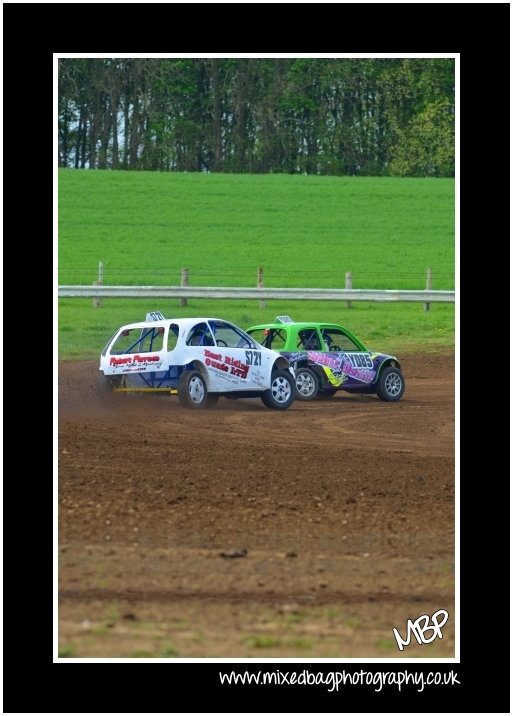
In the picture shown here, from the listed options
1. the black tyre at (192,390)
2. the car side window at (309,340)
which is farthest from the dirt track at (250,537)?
the car side window at (309,340)

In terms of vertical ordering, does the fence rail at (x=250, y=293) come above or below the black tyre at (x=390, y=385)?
above

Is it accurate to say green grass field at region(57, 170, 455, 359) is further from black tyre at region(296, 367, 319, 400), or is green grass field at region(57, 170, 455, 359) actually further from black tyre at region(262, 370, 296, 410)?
black tyre at region(262, 370, 296, 410)

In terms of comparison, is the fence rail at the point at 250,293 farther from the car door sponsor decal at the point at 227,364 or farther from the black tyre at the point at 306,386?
the car door sponsor decal at the point at 227,364

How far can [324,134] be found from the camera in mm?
42188

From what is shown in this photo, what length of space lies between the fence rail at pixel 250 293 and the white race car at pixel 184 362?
11085 millimetres

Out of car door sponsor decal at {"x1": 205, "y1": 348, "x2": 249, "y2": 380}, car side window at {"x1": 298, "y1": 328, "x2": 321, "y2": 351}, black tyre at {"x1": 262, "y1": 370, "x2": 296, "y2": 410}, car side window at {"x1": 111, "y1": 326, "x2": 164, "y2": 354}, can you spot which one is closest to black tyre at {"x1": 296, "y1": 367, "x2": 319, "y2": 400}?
car side window at {"x1": 298, "y1": 328, "x2": 321, "y2": 351}

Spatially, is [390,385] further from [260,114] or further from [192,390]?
[260,114]

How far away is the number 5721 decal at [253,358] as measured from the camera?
19.3 m

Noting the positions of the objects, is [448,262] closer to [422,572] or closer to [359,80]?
[359,80]

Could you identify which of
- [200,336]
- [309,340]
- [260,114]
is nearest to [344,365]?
[309,340]

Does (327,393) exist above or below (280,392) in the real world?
below

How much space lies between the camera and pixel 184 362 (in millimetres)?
18469

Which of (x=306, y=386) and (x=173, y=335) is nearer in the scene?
(x=173, y=335)

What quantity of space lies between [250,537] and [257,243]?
35.0 m
